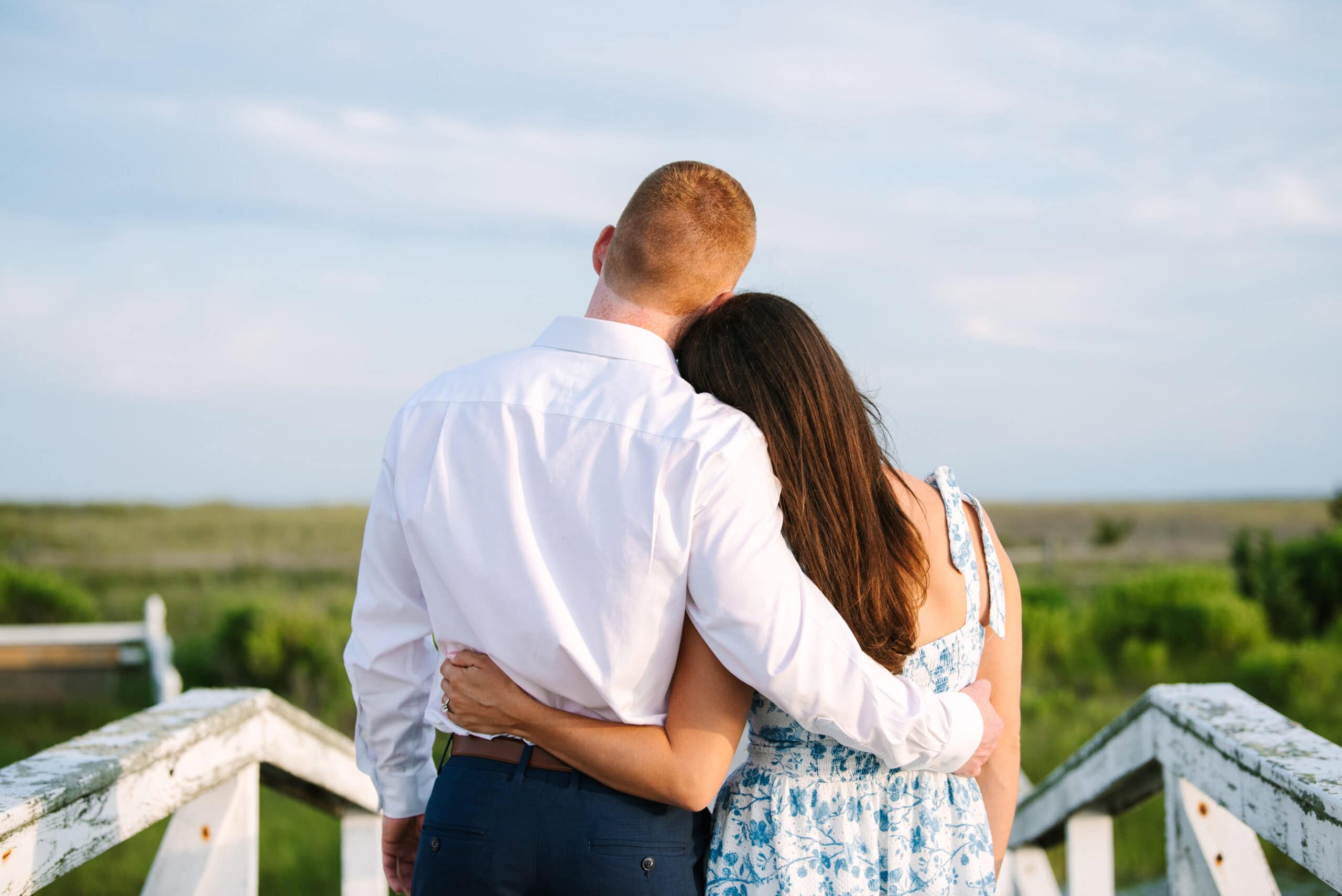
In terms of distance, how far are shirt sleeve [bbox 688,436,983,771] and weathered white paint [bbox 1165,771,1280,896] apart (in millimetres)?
→ 657

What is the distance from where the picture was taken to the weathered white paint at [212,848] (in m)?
1.77

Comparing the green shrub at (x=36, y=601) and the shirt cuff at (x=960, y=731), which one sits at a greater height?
the shirt cuff at (x=960, y=731)

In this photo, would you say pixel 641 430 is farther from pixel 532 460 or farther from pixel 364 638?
pixel 364 638

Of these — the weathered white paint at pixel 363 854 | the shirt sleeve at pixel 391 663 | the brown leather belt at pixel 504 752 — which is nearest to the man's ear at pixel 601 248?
the shirt sleeve at pixel 391 663

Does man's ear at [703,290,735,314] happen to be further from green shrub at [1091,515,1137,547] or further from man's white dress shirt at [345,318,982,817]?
green shrub at [1091,515,1137,547]

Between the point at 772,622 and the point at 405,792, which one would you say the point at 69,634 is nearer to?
the point at 405,792

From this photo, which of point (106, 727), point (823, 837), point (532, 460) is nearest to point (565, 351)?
point (532, 460)

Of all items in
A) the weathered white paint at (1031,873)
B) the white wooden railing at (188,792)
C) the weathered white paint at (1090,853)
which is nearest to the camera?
the white wooden railing at (188,792)

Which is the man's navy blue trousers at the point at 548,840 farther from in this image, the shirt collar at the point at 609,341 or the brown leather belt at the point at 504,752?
the shirt collar at the point at 609,341

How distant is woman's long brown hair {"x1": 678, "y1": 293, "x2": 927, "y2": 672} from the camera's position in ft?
4.80

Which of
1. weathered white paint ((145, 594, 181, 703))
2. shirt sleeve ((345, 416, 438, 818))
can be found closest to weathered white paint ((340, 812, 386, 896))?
shirt sleeve ((345, 416, 438, 818))

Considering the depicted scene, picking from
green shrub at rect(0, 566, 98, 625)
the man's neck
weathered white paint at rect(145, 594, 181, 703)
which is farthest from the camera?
green shrub at rect(0, 566, 98, 625)

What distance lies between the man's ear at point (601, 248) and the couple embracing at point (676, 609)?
0.03 m

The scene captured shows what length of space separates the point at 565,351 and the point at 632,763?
581 millimetres
